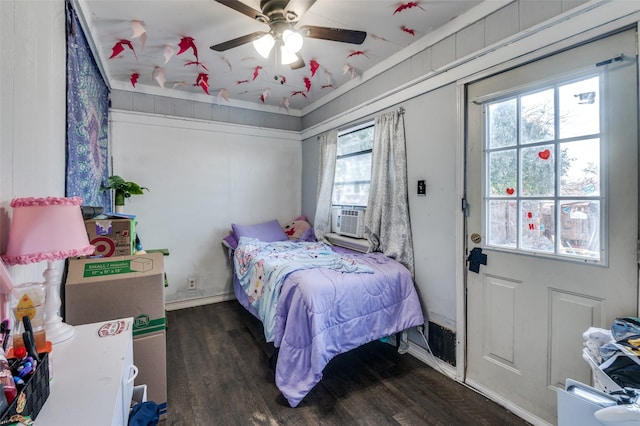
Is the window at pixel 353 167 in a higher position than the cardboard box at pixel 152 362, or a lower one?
higher

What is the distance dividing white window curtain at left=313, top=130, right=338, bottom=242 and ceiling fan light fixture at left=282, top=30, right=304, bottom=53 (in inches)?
66.3

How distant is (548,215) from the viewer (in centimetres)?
166

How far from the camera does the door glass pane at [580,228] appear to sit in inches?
58.1

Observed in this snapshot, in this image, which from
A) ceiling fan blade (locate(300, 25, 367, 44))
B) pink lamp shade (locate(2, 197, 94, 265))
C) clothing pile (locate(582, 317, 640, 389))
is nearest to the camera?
pink lamp shade (locate(2, 197, 94, 265))

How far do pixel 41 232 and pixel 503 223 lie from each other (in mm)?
2255

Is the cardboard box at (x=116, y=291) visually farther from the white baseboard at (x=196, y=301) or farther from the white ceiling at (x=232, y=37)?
the white baseboard at (x=196, y=301)

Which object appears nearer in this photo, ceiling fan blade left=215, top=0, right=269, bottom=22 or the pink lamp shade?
the pink lamp shade

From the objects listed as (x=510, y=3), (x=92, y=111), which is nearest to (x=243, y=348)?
(x=92, y=111)

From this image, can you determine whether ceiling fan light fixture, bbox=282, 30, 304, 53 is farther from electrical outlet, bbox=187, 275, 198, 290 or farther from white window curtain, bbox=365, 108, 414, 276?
→ electrical outlet, bbox=187, 275, 198, 290

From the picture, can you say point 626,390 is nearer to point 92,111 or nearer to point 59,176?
point 59,176

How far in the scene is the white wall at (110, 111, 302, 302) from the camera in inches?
129

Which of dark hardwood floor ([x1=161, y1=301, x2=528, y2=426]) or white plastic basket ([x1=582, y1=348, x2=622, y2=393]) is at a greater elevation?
white plastic basket ([x1=582, y1=348, x2=622, y2=393])

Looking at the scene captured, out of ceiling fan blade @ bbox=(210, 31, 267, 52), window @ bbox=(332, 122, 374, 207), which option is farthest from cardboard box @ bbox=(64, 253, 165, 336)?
window @ bbox=(332, 122, 374, 207)

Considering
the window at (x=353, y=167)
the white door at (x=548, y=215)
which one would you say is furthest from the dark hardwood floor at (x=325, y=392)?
the window at (x=353, y=167)
